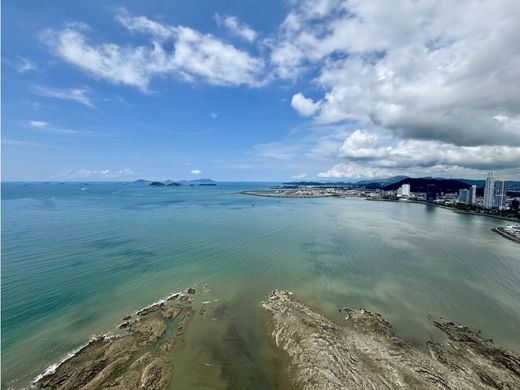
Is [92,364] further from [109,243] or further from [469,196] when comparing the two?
[469,196]

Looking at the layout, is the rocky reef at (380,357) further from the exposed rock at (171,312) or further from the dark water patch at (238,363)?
the exposed rock at (171,312)

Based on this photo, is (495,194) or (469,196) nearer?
(495,194)

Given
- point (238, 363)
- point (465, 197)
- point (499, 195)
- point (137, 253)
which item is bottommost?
point (238, 363)

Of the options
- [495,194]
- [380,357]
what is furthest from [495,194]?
[380,357]

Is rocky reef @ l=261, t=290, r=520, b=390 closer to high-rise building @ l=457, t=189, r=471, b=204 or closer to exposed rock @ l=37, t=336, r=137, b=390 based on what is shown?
exposed rock @ l=37, t=336, r=137, b=390

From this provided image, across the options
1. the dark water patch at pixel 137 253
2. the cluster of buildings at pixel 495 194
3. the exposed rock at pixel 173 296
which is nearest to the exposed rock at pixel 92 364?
the exposed rock at pixel 173 296

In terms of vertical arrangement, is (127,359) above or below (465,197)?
below

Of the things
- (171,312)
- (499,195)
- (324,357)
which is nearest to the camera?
(324,357)
